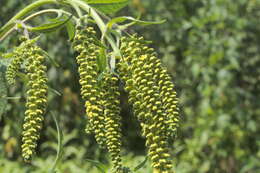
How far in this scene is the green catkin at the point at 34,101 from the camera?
840 mm

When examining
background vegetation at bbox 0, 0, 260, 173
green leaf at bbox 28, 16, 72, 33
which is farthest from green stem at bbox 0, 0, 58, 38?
background vegetation at bbox 0, 0, 260, 173

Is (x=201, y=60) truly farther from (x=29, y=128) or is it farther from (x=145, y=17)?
(x=29, y=128)

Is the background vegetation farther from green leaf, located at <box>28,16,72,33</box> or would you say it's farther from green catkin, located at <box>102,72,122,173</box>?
green catkin, located at <box>102,72,122,173</box>

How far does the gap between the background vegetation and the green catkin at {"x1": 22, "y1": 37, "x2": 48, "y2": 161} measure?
2623mm

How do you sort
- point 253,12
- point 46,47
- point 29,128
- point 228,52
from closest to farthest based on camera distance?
point 29,128, point 46,47, point 228,52, point 253,12

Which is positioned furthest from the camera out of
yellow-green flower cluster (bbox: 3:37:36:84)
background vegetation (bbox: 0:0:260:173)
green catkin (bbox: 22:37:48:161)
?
background vegetation (bbox: 0:0:260:173)

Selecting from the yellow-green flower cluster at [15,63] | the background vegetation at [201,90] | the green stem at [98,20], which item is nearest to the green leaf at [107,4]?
the green stem at [98,20]

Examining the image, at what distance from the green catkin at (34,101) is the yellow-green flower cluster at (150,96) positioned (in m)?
0.16

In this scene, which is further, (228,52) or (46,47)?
(228,52)

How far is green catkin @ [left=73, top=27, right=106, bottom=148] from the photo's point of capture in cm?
86

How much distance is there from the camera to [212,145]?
4.01 m

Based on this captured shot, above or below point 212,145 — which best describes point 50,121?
above

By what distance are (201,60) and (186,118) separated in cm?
63

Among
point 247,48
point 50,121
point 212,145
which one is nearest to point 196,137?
point 212,145
